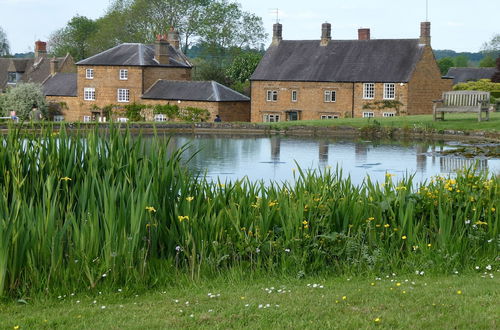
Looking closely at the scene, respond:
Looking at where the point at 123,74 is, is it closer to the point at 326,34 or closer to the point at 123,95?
the point at 123,95

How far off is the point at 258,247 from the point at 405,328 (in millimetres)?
2569

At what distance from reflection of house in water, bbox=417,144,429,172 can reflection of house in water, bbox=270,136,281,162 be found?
4.98 m

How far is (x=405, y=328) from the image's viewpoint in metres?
6.45

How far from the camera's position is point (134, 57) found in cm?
6225

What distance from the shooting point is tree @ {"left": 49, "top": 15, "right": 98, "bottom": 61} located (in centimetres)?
9675

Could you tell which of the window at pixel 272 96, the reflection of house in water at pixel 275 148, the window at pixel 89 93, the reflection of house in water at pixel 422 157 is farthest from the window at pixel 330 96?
the reflection of house in water at pixel 422 157

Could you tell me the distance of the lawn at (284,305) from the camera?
666 centimetres

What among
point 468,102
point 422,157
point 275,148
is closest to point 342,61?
point 468,102

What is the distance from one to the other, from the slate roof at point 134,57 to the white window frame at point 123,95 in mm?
1955

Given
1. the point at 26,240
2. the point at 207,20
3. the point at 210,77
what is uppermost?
the point at 207,20

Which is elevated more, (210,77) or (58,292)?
(210,77)

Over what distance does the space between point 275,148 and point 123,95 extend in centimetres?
2912

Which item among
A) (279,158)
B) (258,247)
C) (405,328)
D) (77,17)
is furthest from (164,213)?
(77,17)

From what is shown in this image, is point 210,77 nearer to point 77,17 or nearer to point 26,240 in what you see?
point 77,17
